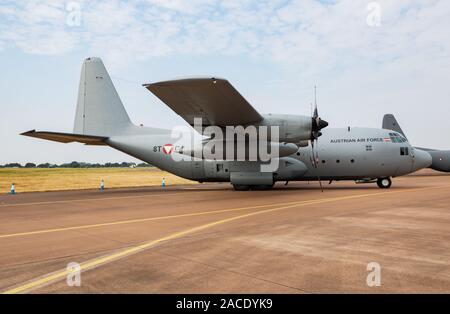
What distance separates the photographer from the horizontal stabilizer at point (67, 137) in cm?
1664

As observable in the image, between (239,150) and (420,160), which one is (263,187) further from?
(420,160)

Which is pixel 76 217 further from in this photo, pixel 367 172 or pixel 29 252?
pixel 367 172

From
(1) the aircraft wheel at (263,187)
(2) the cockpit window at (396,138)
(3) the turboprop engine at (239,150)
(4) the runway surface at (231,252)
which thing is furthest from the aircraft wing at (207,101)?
(2) the cockpit window at (396,138)

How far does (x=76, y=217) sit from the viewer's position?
9727 mm

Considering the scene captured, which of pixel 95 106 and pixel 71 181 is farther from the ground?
pixel 95 106

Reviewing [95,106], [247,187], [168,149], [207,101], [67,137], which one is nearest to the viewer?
[207,101]

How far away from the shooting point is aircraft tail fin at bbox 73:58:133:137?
69.7 feet

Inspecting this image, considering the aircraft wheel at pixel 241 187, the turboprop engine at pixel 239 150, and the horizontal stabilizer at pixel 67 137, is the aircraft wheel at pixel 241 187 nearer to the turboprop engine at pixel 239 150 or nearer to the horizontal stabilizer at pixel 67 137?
the turboprop engine at pixel 239 150

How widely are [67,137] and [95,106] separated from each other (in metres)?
3.96

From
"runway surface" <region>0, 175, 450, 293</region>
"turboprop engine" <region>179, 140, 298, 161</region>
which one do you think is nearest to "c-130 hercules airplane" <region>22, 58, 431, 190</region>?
"turboprop engine" <region>179, 140, 298, 161</region>

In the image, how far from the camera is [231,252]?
5.23 metres

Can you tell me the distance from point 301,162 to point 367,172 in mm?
4241

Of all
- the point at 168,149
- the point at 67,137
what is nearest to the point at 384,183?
the point at 168,149

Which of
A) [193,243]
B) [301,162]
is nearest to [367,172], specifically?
[301,162]
